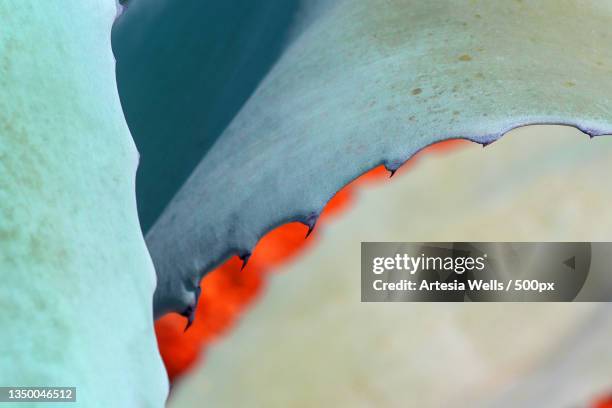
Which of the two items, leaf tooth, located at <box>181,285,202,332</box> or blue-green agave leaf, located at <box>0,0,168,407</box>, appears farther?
leaf tooth, located at <box>181,285,202,332</box>

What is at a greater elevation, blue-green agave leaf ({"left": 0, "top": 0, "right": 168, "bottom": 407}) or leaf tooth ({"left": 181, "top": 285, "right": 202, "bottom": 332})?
blue-green agave leaf ({"left": 0, "top": 0, "right": 168, "bottom": 407})

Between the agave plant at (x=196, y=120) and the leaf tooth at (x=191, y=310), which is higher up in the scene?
the agave plant at (x=196, y=120)

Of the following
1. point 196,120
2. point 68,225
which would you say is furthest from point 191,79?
point 68,225

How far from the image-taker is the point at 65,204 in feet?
0.59

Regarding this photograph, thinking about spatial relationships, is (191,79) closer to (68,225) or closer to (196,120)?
(196,120)

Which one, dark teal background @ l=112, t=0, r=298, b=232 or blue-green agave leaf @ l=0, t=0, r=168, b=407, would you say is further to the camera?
dark teal background @ l=112, t=0, r=298, b=232

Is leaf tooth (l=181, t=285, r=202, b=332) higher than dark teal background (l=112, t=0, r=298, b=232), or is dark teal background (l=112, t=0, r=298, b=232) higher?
dark teal background (l=112, t=0, r=298, b=232)

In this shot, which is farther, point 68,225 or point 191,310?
point 191,310

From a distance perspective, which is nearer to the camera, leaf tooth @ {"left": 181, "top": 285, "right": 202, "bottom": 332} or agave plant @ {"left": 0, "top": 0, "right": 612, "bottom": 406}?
agave plant @ {"left": 0, "top": 0, "right": 612, "bottom": 406}

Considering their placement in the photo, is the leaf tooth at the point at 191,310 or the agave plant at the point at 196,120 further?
the leaf tooth at the point at 191,310

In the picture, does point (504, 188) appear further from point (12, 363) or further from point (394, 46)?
point (12, 363)

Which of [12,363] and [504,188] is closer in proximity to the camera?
[12,363]

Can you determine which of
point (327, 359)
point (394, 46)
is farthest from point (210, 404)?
point (394, 46)

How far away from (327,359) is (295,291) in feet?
0.08
